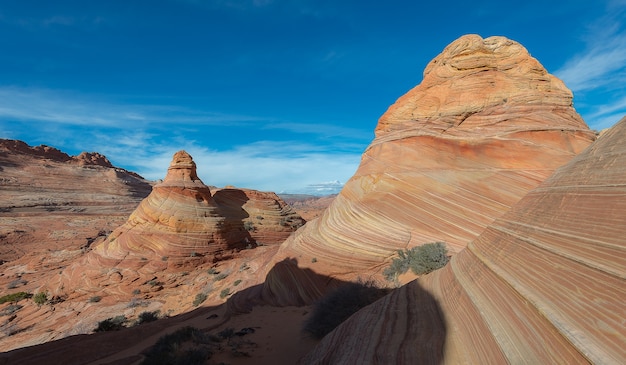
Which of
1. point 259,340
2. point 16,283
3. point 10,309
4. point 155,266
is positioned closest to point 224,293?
point 259,340

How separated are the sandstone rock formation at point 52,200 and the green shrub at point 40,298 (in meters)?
15.5

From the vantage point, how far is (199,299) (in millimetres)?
15047

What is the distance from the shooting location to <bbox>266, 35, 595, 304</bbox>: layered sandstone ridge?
10.4 meters

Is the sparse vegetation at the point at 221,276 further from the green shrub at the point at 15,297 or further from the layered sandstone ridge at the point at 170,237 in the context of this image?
the green shrub at the point at 15,297

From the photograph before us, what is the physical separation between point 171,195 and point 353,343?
2239 centimetres

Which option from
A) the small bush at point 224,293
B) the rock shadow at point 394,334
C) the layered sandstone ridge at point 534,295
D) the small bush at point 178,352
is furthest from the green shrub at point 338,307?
the small bush at point 224,293

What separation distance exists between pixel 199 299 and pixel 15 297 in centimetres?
1443

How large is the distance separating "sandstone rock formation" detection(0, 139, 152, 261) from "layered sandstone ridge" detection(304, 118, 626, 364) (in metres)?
39.1

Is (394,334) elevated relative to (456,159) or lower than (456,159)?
lower

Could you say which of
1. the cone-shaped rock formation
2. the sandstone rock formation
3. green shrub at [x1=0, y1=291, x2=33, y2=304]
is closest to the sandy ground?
the cone-shaped rock formation

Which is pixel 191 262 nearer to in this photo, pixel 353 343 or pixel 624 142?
pixel 353 343

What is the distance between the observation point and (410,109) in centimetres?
1314

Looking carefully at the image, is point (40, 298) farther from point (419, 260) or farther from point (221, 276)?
point (419, 260)

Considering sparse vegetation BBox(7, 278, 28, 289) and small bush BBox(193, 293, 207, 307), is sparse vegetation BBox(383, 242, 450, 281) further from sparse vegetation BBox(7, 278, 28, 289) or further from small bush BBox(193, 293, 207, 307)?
sparse vegetation BBox(7, 278, 28, 289)
